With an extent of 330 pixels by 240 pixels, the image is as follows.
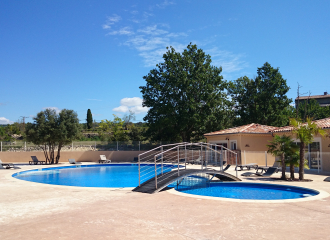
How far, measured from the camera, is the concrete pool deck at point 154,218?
5.31 meters

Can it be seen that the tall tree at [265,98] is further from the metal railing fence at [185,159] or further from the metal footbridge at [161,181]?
the metal footbridge at [161,181]

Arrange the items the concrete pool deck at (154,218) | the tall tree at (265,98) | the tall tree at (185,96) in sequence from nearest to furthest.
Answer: the concrete pool deck at (154,218), the tall tree at (185,96), the tall tree at (265,98)

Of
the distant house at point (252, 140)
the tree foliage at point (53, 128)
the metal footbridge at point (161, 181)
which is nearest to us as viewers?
the metal footbridge at point (161, 181)

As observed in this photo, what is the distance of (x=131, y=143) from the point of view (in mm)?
33000

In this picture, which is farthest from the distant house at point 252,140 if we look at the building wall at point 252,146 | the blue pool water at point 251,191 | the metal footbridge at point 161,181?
the metal footbridge at point 161,181

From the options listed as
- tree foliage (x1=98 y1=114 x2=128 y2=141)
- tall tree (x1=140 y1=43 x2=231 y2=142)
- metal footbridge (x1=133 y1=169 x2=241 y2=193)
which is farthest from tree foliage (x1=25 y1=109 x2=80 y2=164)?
tree foliage (x1=98 y1=114 x2=128 y2=141)

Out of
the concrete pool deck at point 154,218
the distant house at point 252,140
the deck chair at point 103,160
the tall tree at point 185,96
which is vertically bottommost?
the deck chair at point 103,160

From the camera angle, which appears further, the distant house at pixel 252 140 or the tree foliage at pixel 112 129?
the tree foliage at pixel 112 129

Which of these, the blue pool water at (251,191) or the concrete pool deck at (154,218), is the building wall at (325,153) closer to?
the blue pool water at (251,191)

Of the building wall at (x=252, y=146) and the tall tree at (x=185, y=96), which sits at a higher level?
the tall tree at (x=185, y=96)

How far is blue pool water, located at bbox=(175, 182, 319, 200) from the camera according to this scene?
35.9 ft

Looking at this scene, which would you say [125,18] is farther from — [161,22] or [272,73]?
[272,73]

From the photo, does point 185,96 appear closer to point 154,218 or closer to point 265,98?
point 265,98

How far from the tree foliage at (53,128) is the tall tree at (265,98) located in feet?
71.5
